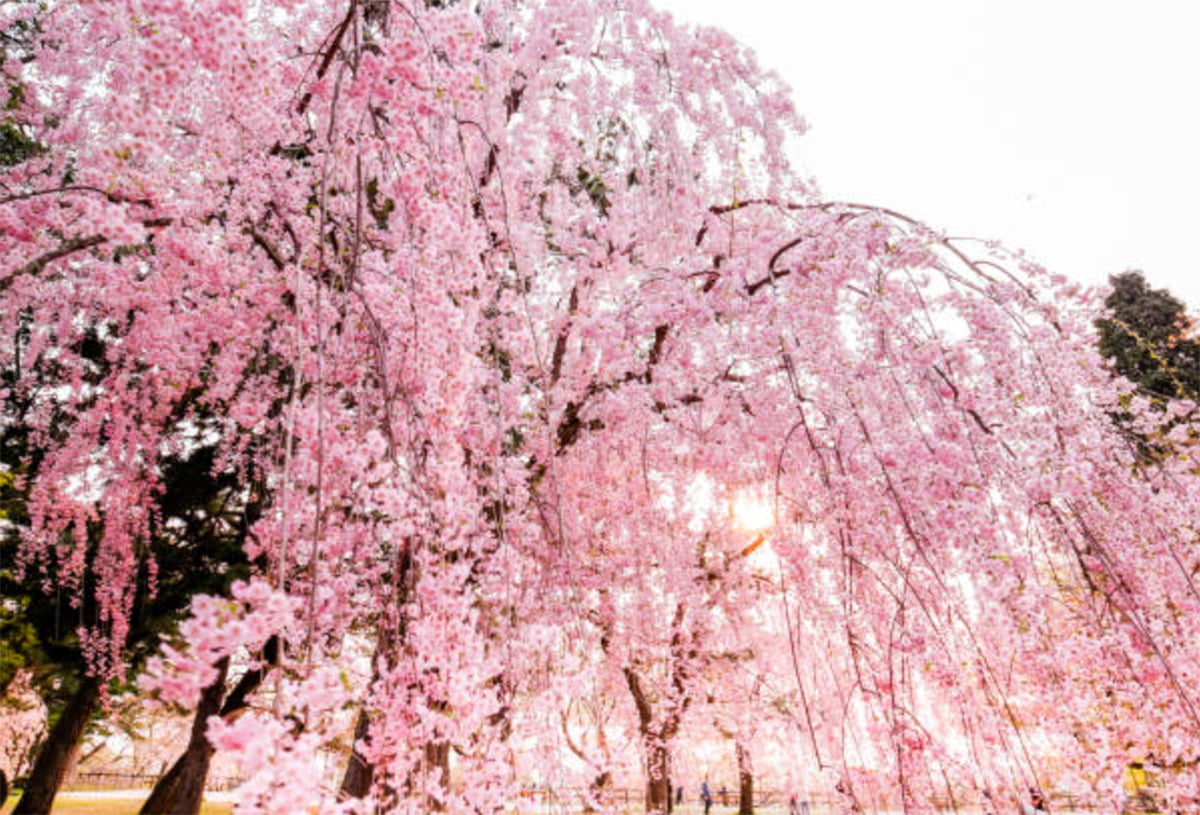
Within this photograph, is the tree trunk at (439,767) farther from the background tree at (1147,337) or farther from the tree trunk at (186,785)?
the background tree at (1147,337)

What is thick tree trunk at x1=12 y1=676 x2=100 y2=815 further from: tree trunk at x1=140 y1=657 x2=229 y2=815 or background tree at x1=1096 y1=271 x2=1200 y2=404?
background tree at x1=1096 y1=271 x2=1200 y2=404

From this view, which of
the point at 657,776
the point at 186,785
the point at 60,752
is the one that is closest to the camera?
the point at 186,785

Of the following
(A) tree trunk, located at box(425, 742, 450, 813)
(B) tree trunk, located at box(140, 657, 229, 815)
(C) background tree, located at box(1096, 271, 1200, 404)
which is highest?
(C) background tree, located at box(1096, 271, 1200, 404)

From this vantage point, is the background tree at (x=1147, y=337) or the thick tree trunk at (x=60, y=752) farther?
the background tree at (x=1147, y=337)

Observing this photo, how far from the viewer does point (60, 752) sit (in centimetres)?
852

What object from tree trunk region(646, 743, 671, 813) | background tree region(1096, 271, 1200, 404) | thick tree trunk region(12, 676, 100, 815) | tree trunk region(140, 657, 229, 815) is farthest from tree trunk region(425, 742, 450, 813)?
background tree region(1096, 271, 1200, 404)

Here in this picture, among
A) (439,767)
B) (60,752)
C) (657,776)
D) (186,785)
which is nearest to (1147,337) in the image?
(657,776)

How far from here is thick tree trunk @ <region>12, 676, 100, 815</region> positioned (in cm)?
824

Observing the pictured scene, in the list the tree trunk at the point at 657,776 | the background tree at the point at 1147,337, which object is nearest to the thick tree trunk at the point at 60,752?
the tree trunk at the point at 657,776

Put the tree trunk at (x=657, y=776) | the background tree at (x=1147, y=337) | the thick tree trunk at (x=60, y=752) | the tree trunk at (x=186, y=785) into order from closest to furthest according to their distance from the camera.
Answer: the tree trunk at (x=186, y=785) < the thick tree trunk at (x=60, y=752) < the tree trunk at (x=657, y=776) < the background tree at (x=1147, y=337)

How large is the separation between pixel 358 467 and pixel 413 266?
740 mm

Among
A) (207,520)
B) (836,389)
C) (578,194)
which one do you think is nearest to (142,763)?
(207,520)

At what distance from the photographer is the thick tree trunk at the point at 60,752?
824cm

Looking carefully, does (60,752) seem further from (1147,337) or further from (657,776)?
(1147,337)
